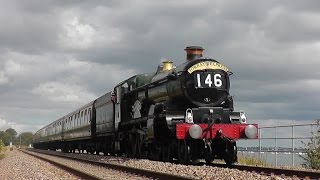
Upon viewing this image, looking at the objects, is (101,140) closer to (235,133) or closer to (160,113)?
(160,113)

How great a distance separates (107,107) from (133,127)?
17.7 feet

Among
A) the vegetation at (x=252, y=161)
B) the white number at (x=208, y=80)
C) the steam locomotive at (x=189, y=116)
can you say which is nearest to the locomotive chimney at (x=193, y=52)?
the steam locomotive at (x=189, y=116)

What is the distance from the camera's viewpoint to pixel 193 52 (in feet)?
56.2

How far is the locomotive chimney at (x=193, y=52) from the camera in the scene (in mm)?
17047

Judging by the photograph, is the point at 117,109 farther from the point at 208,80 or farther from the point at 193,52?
the point at 208,80

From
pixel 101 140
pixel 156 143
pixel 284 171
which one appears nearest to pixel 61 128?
pixel 101 140

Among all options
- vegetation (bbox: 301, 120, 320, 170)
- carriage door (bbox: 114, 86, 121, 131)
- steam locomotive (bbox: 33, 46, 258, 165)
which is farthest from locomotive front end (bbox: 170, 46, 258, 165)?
carriage door (bbox: 114, 86, 121, 131)

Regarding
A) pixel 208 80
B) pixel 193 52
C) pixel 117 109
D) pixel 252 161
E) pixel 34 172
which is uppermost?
pixel 193 52

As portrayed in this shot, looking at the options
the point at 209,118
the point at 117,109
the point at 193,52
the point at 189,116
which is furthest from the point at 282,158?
the point at 117,109

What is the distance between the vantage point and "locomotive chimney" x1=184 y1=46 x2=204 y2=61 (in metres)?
17.0

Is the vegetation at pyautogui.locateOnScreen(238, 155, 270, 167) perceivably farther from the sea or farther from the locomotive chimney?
the locomotive chimney

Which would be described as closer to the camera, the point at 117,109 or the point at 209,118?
the point at 209,118

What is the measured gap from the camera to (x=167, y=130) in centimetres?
1608

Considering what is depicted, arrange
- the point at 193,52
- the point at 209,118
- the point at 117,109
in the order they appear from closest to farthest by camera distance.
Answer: the point at 209,118
the point at 193,52
the point at 117,109
